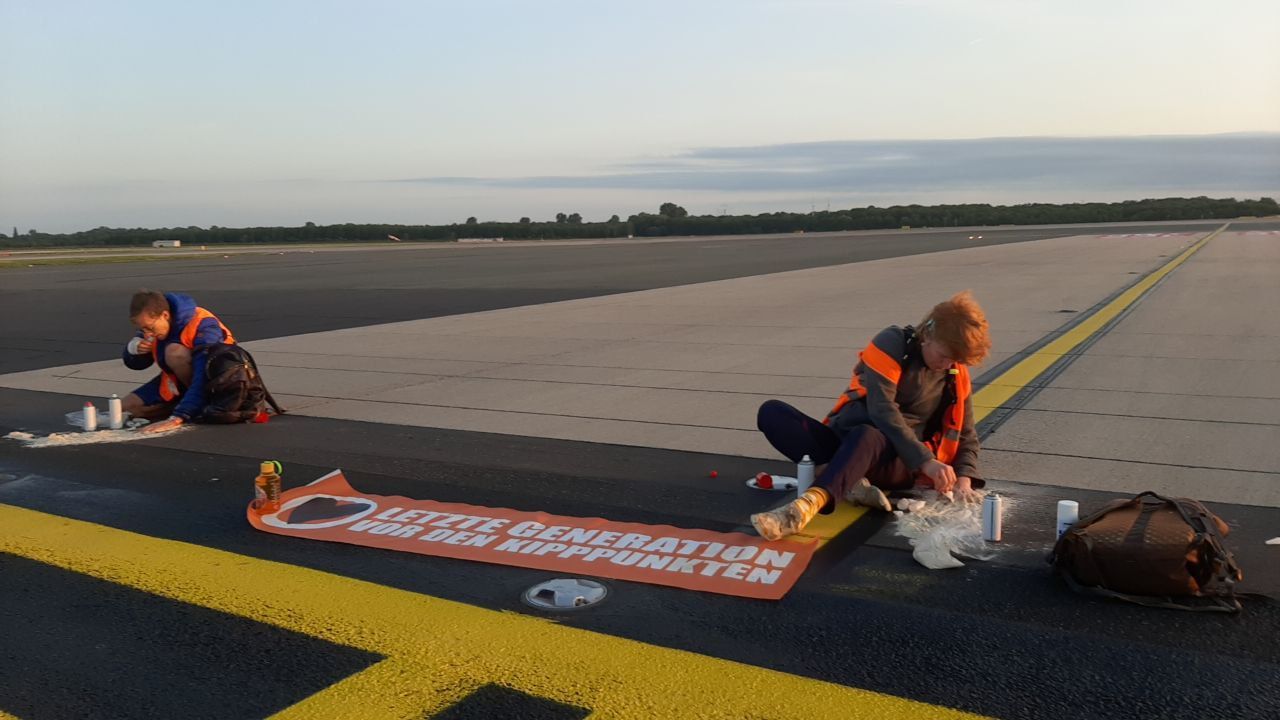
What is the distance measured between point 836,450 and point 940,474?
0.68 m

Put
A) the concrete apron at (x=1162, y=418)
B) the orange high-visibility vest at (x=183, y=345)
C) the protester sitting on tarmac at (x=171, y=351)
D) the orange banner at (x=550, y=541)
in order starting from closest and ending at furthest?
the orange banner at (x=550, y=541) < the concrete apron at (x=1162, y=418) < the protester sitting on tarmac at (x=171, y=351) < the orange high-visibility vest at (x=183, y=345)

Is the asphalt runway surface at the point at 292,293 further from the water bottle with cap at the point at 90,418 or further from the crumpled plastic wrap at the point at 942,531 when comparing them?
the crumpled plastic wrap at the point at 942,531

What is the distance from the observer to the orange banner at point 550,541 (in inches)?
157

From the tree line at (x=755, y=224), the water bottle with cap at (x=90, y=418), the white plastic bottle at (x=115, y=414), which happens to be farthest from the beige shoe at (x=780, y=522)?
the tree line at (x=755, y=224)

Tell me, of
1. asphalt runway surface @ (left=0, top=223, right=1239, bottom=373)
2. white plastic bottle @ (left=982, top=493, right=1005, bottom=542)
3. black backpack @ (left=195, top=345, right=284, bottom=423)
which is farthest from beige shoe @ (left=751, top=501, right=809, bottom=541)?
asphalt runway surface @ (left=0, top=223, right=1239, bottom=373)

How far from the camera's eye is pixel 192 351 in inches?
281

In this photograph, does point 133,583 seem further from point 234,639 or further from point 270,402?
point 270,402

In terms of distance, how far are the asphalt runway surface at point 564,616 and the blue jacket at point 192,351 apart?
0.44 m

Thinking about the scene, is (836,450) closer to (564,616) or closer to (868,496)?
(868,496)

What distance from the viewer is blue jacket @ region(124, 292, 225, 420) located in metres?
6.91

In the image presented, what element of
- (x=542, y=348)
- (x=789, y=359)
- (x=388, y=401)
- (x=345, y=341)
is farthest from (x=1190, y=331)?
(x=345, y=341)

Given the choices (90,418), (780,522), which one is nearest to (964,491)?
(780,522)

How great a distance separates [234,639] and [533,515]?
1.64m

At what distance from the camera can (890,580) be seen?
3920 millimetres
